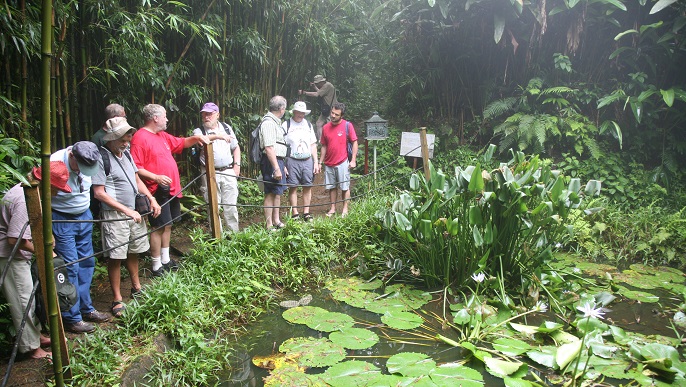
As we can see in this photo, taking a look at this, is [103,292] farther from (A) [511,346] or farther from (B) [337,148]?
(A) [511,346]

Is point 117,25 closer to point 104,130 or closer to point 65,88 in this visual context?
point 65,88

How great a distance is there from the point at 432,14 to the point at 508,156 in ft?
9.38

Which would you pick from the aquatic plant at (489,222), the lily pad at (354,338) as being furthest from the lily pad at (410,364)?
the aquatic plant at (489,222)

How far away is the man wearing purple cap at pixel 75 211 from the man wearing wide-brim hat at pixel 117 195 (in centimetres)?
16

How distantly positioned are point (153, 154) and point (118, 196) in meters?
0.54

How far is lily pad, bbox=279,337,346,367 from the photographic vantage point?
10.3ft

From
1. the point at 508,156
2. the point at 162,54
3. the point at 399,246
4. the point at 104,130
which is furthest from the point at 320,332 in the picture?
the point at 508,156

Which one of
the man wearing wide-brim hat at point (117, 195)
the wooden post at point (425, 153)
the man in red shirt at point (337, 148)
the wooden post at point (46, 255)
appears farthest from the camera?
the man in red shirt at point (337, 148)

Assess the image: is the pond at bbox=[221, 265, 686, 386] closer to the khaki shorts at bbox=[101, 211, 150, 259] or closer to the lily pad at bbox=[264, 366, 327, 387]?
the lily pad at bbox=[264, 366, 327, 387]

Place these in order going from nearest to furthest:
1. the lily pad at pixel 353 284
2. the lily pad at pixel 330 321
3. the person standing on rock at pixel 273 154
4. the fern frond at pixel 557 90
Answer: the lily pad at pixel 330 321, the lily pad at pixel 353 284, the person standing on rock at pixel 273 154, the fern frond at pixel 557 90

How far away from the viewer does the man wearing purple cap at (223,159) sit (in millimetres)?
4590

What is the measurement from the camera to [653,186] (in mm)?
6855

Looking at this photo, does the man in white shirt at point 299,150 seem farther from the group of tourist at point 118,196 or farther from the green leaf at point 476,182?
the green leaf at point 476,182

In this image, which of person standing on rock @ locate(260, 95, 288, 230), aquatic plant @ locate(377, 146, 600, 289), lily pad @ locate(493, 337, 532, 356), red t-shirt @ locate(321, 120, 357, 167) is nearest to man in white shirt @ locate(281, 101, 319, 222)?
person standing on rock @ locate(260, 95, 288, 230)
